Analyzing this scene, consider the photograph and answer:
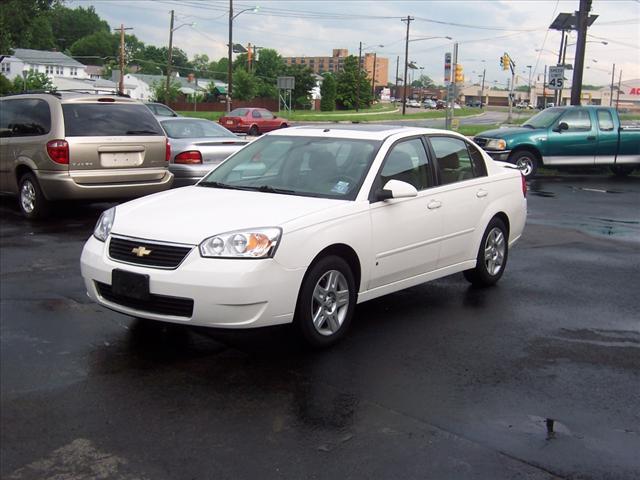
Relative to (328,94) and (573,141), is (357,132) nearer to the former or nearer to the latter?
(573,141)

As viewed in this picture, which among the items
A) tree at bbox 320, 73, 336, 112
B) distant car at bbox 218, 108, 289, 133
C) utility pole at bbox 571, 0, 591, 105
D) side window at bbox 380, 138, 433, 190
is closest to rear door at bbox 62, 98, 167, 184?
side window at bbox 380, 138, 433, 190

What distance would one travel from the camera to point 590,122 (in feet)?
64.1

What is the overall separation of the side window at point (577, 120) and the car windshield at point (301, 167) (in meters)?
14.1

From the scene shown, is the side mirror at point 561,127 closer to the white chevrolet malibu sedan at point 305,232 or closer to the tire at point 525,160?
the tire at point 525,160

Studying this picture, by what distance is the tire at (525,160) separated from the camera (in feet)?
62.6

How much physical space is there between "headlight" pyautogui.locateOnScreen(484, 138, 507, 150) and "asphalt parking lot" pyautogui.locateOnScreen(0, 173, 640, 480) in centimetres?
1147

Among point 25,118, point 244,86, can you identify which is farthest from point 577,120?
point 244,86

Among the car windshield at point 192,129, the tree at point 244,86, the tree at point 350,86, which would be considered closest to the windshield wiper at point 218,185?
the car windshield at point 192,129

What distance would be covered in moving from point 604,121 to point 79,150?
1385 cm

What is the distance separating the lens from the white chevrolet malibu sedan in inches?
201

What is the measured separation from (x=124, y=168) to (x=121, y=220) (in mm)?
5519

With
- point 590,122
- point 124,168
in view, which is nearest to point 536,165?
point 590,122

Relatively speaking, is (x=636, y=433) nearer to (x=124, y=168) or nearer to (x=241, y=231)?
(x=241, y=231)

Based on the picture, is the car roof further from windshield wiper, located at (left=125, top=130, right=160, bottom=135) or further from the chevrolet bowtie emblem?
windshield wiper, located at (left=125, top=130, right=160, bottom=135)
